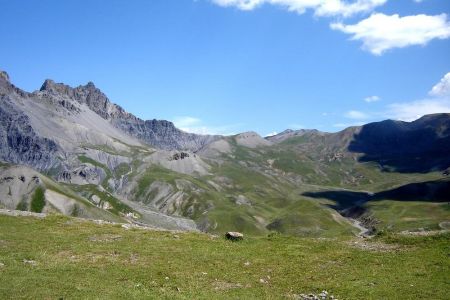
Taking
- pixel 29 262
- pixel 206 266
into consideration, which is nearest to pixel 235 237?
pixel 206 266

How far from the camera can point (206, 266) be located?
3559 cm

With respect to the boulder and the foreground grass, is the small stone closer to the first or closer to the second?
the foreground grass

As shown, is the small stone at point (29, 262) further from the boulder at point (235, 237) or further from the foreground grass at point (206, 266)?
the boulder at point (235, 237)

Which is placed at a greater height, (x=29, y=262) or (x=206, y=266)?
(x=29, y=262)

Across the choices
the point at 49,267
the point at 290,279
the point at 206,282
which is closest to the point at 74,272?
the point at 49,267

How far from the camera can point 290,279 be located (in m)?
32.5

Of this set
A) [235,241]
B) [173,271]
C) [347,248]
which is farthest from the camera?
[235,241]

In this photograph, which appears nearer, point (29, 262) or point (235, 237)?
point (29, 262)

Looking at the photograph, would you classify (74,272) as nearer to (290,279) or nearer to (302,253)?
(290,279)

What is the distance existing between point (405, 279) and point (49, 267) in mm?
25031

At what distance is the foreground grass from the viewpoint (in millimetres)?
28891

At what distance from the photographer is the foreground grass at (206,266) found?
2889 centimetres

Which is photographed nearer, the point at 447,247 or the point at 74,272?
the point at 74,272

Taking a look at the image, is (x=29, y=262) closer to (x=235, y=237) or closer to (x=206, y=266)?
(x=206, y=266)
